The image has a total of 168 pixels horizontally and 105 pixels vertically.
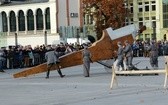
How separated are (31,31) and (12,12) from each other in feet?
16.7

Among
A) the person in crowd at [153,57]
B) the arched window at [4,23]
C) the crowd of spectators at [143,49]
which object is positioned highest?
the arched window at [4,23]

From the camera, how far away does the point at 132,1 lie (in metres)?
92.6

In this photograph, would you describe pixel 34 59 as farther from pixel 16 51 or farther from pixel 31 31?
pixel 31 31

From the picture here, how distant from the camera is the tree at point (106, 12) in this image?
80.6 meters

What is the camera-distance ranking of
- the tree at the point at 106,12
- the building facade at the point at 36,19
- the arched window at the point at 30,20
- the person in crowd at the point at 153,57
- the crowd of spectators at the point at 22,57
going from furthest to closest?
the arched window at the point at 30,20, the building facade at the point at 36,19, the tree at the point at 106,12, the crowd of spectators at the point at 22,57, the person in crowd at the point at 153,57

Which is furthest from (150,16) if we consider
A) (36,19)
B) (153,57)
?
(153,57)

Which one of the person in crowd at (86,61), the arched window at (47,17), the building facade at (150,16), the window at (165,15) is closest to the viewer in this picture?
the person in crowd at (86,61)

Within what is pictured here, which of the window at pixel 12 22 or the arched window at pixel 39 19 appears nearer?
the arched window at pixel 39 19

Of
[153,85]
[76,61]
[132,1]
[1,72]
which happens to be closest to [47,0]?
[132,1]

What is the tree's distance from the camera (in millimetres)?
80550

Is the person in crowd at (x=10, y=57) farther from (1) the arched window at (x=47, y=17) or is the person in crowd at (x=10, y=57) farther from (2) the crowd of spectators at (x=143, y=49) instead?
(1) the arched window at (x=47, y=17)

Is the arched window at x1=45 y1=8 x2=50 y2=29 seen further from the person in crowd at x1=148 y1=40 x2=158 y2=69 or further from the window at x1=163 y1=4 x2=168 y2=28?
the person in crowd at x1=148 y1=40 x2=158 y2=69

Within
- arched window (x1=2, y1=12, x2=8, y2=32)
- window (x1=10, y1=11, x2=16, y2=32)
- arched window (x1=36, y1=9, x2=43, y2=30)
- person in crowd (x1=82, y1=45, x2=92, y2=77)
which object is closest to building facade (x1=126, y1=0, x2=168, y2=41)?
arched window (x1=36, y1=9, x2=43, y2=30)

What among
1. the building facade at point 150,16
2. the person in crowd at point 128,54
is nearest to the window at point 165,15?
the building facade at point 150,16
